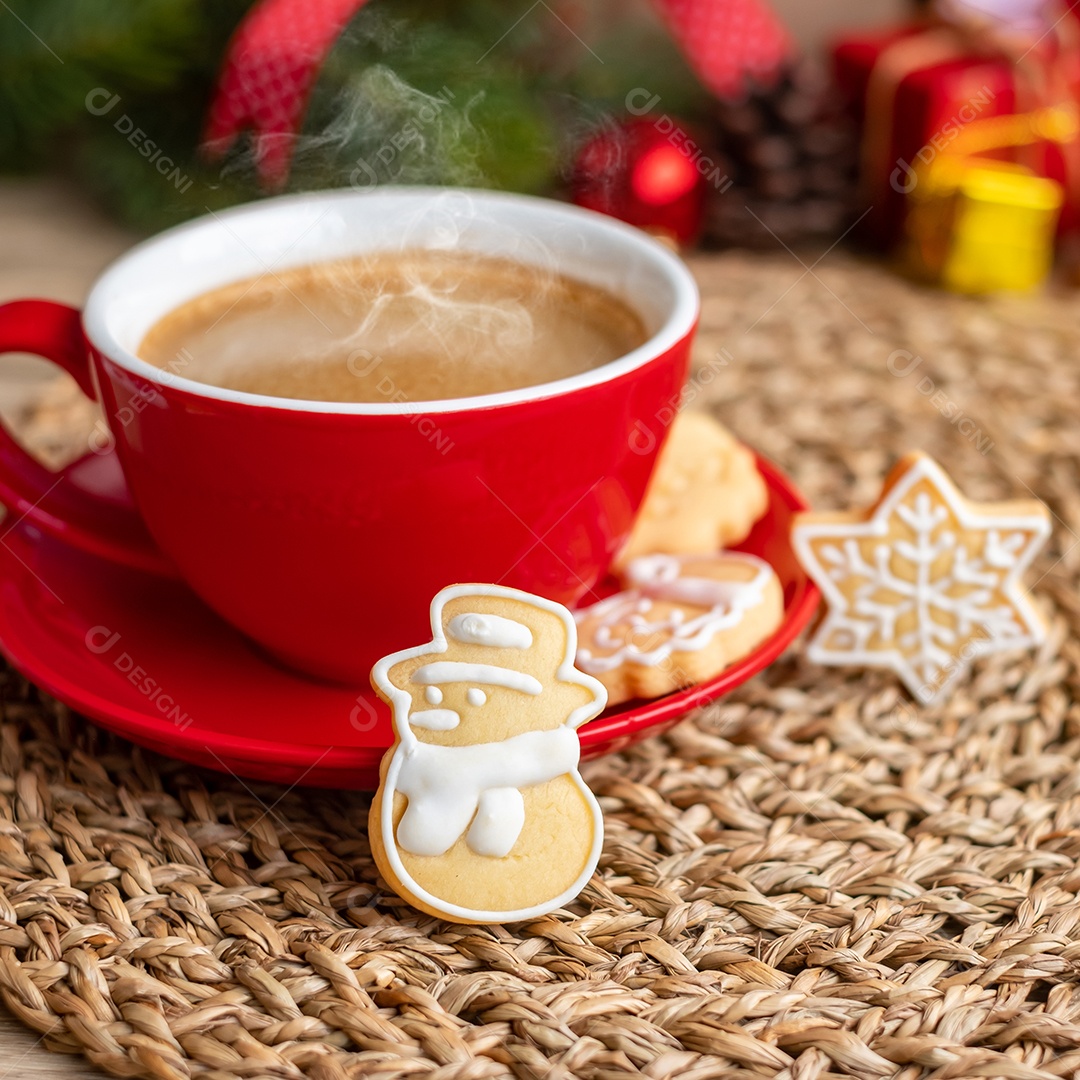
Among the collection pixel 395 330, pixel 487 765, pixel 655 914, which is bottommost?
pixel 655 914

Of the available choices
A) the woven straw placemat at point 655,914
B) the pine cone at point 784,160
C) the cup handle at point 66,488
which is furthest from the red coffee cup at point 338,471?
the pine cone at point 784,160

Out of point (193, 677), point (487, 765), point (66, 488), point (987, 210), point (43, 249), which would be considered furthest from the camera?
point (43, 249)

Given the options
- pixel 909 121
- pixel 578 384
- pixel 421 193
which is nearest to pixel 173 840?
pixel 578 384

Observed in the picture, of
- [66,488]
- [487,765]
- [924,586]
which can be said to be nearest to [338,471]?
[487,765]

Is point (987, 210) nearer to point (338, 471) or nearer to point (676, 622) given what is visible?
point (676, 622)

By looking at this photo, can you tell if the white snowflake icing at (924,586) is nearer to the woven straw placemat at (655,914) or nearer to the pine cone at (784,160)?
the woven straw placemat at (655,914)

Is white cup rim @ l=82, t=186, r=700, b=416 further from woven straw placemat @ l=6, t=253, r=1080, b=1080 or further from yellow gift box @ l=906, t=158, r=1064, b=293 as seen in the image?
yellow gift box @ l=906, t=158, r=1064, b=293
